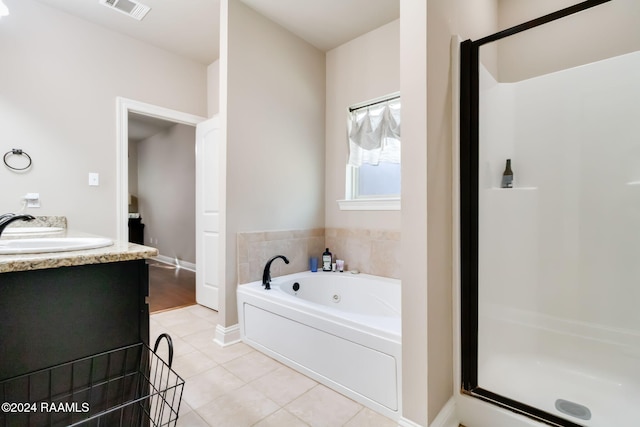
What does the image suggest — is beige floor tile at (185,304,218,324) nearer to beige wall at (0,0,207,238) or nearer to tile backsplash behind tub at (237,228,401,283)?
tile backsplash behind tub at (237,228,401,283)

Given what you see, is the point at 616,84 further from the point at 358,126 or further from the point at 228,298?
the point at 228,298

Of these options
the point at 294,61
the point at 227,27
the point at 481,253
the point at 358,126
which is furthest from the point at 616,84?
the point at 227,27

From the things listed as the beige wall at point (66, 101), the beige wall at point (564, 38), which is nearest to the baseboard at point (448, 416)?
the beige wall at point (564, 38)

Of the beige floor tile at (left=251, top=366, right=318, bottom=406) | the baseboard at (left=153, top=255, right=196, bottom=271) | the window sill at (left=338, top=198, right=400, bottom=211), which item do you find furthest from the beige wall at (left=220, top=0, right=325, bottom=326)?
the baseboard at (left=153, top=255, right=196, bottom=271)

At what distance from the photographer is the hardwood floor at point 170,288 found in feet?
10.6

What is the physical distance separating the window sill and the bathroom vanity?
1880 millimetres

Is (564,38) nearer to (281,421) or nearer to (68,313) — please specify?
(281,421)

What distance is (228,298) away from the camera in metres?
2.26

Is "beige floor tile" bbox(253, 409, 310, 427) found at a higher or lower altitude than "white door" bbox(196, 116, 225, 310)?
lower

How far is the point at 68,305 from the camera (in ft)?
2.86

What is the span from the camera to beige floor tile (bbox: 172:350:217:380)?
1859mm

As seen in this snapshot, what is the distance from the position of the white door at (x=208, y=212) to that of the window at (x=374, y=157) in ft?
4.38

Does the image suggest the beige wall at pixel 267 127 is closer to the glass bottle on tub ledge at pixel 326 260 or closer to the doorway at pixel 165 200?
the glass bottle on tub ledge at pixel 326 260

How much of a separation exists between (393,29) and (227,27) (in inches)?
53.0
